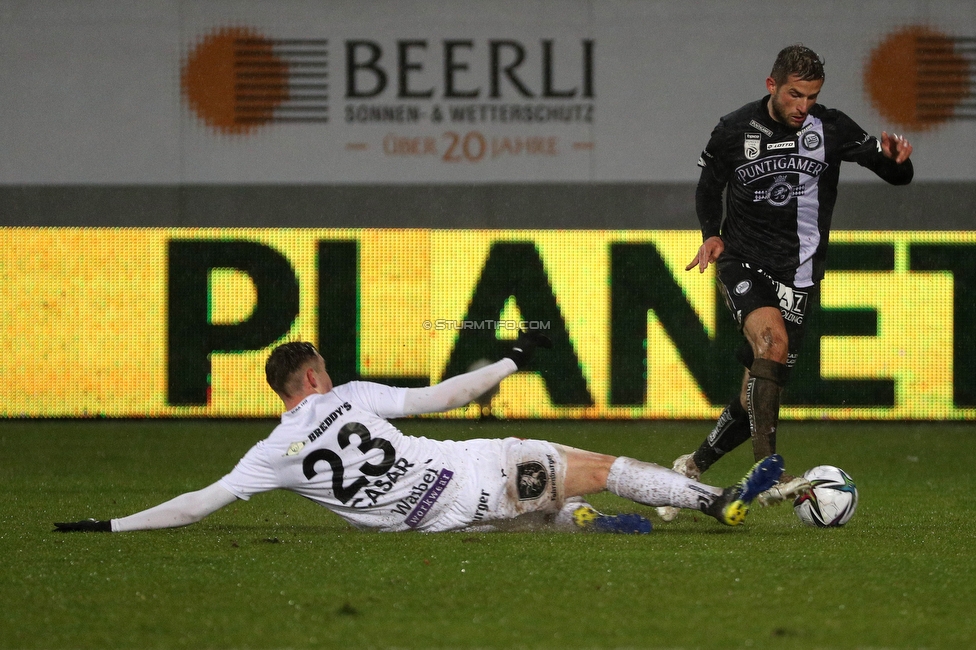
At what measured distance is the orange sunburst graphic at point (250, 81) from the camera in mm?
15609

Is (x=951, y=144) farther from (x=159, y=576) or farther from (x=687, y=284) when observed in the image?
(x=159, y=576)

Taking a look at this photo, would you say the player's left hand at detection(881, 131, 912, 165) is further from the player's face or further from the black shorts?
the black shorts

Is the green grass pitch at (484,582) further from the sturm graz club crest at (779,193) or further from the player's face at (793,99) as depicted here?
the player's face at (793,99)

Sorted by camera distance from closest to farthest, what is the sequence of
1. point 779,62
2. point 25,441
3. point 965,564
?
1. point 965,564
2. point 779,62
3. point 25,441

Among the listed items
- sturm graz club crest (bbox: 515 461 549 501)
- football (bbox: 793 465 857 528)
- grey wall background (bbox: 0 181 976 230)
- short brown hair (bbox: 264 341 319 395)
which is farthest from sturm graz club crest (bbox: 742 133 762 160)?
grey wall background (bbox: 0 181 976 230)

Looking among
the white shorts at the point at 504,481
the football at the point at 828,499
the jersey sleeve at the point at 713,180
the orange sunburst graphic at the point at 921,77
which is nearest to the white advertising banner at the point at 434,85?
the orange sunburst graphic at the point at 921,77

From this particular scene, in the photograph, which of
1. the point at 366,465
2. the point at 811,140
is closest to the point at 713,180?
the point at 811,140

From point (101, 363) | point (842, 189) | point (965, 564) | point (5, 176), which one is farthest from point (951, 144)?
point (965, 564)

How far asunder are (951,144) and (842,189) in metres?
1.36

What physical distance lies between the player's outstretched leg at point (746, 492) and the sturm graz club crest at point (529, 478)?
648mm

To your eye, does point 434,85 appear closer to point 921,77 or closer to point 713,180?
point 921,77

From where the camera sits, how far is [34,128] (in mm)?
15641

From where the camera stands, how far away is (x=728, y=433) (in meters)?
6.63

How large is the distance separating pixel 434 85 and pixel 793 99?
960 cm
